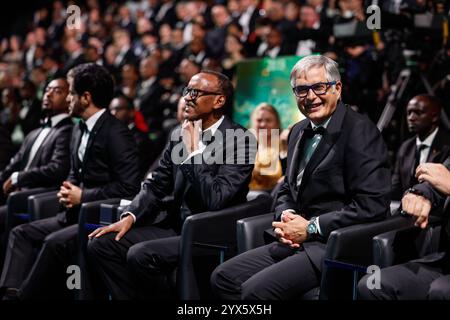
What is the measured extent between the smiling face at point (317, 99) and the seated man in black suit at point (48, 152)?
2.09m

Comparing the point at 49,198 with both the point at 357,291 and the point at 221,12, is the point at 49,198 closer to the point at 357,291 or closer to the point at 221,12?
the point at 357,291

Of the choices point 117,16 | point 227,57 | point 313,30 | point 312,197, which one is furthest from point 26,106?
point 312,197

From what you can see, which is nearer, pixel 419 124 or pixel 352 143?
pixel 352 143

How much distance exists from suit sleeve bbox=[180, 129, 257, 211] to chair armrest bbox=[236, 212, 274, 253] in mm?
200

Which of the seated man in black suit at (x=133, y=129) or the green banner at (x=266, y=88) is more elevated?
the green banner at (x=266, y=88)

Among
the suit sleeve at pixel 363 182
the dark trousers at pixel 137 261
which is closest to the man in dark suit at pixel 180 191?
the dark trousers at pixel 137 261

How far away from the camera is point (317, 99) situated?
3.20 metres

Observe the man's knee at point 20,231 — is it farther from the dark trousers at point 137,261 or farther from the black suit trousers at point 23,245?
the dark trousers at point 137,261

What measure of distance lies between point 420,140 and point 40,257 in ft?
8.51

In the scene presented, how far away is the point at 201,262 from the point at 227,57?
480cm

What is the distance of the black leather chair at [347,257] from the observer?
2916mm

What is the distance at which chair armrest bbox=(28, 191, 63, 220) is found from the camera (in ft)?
14.6

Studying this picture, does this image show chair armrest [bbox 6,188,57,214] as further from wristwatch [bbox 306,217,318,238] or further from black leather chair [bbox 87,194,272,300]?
wristwatch [bbox 306,217,318,238]

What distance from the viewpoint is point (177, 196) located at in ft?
12.5
